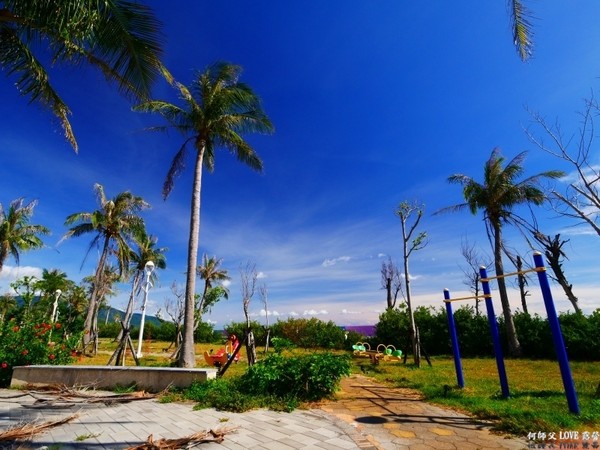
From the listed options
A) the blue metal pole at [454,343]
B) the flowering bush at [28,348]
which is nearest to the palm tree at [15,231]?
the flowering bush at [28,348]

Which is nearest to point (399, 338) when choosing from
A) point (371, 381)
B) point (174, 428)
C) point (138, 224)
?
point (371, 381)

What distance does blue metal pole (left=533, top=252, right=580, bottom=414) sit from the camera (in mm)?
5375

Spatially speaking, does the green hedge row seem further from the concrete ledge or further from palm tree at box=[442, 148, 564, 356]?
the concrete ledge

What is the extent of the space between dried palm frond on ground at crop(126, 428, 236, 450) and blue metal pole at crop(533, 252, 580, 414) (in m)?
5.77

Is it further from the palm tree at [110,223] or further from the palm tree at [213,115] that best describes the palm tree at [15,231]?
the palm tree at [213,115]

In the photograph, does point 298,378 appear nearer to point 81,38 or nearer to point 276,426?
point 276,426

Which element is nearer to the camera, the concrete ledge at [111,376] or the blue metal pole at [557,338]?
the blue metal pole at [557,338]

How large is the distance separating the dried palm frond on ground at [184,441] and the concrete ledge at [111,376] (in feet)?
11.3

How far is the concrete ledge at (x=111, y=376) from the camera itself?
305 inches

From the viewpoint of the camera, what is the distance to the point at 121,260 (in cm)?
2409

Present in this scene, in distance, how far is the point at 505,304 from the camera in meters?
18.3

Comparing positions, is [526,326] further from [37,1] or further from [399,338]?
[37,1]

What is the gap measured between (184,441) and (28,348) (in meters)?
8.55

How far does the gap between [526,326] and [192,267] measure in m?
19.1
